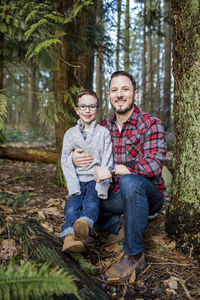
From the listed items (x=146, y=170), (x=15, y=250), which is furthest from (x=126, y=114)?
(x=15, y=250)

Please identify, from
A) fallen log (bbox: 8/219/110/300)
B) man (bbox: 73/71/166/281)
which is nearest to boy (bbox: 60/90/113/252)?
man (bbox: 73/71/166/281)

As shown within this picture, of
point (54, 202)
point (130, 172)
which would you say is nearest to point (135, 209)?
point (130, 172)

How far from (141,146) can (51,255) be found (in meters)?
1.49

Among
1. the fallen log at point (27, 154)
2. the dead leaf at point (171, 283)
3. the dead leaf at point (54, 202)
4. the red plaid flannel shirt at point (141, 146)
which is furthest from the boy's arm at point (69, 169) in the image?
the fallen log at point (27, 154)

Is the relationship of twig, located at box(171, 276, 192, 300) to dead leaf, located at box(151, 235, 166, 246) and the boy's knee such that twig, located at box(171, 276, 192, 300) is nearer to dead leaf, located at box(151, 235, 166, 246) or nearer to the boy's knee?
dead leaf, located at box(151, 235, 166, 246)

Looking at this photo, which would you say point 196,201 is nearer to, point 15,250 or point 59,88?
point 15,250

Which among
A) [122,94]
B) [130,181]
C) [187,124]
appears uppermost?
[122,94]

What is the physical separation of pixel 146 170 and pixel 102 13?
3740mm

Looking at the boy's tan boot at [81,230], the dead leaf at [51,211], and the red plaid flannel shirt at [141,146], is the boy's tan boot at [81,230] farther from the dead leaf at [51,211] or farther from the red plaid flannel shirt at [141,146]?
the dead leaf at [51,211]

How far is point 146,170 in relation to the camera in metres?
2.65

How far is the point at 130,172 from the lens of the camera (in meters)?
2.71

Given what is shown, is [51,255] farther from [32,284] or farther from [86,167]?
[86,167]

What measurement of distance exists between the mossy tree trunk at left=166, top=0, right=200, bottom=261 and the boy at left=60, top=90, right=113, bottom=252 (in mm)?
825

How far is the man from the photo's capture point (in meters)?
2.48
